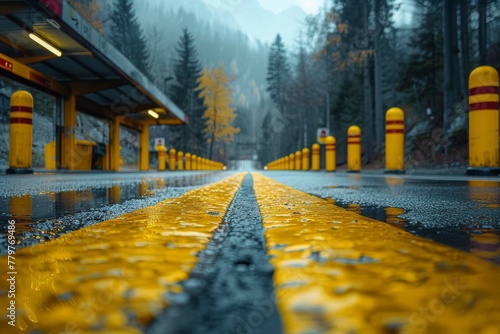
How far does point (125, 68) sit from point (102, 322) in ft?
45.8

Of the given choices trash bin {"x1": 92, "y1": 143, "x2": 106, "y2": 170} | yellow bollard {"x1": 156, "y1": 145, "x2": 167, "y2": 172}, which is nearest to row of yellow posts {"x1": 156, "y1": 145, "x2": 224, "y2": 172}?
yellow bollard {"x1": 156, "y1": 145, "x2": 167, "y2": 172}

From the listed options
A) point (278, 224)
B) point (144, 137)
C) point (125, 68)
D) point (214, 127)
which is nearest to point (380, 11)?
point (125, 68)

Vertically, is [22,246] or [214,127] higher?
[214,127]

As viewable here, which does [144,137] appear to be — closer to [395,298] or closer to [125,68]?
[125,68]

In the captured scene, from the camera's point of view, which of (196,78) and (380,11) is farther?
(196,78)

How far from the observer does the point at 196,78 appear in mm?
46125

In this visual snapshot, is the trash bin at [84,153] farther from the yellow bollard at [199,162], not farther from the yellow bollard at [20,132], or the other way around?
the yellow bollard at [199,162]

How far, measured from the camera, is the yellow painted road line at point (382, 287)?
1.27 ft

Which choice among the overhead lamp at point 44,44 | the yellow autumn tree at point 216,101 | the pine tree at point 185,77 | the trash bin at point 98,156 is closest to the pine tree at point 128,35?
the pine tree at point 185,77

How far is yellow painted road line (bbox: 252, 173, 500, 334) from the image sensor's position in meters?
0.39

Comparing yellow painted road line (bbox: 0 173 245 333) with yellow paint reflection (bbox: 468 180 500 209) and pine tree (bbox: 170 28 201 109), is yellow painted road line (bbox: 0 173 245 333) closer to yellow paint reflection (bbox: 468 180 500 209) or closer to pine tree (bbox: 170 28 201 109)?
yellow paint reflection (bbox: 468 180 500 209)

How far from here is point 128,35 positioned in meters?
44.6

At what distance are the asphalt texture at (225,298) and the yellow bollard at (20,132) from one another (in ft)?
33.7

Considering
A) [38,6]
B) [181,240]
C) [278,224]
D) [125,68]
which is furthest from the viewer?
[125,68]
